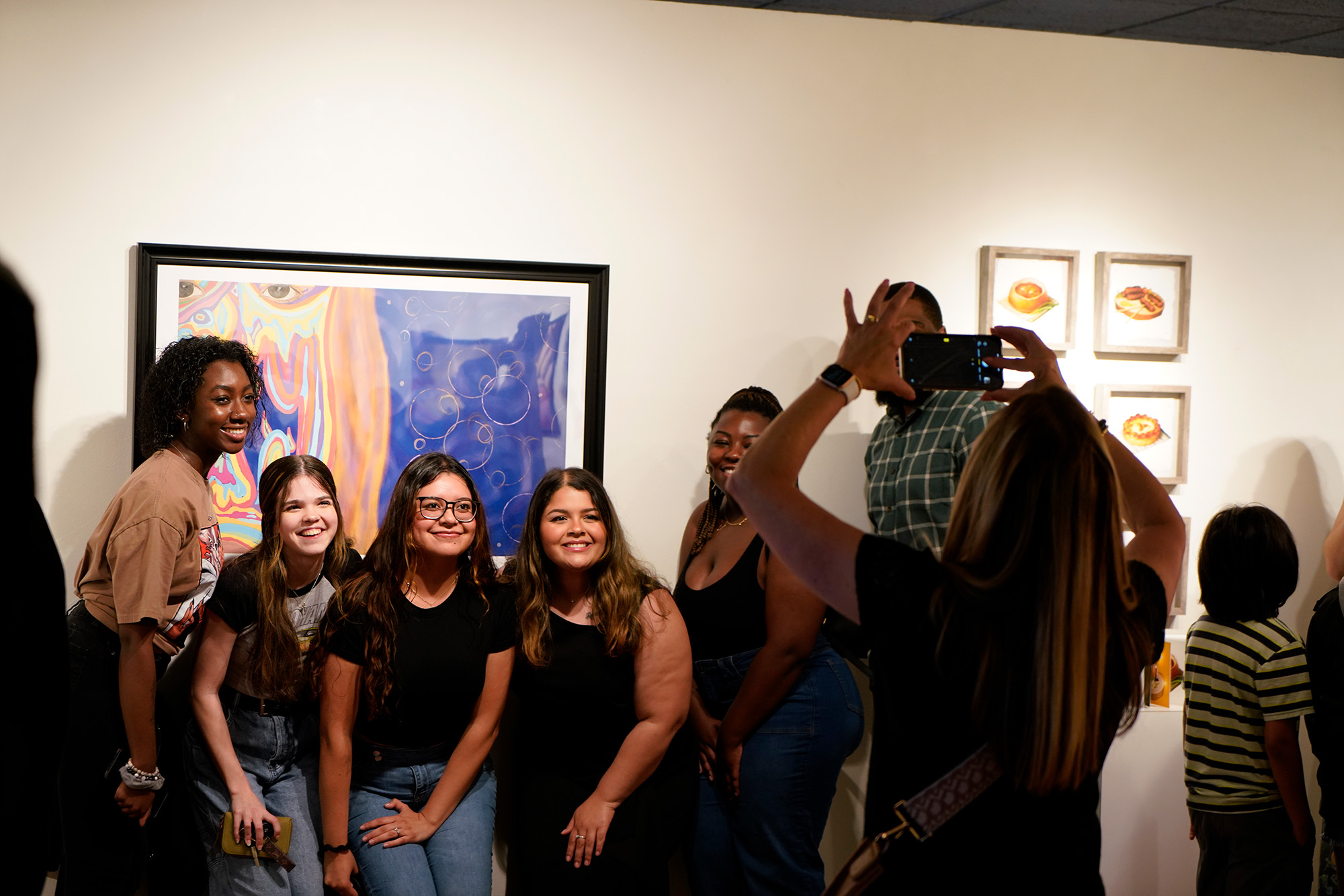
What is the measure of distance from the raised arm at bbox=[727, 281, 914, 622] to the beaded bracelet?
185 centimetres

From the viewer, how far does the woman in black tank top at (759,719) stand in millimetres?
2531

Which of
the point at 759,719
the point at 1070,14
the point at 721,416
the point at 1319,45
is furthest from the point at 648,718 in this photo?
the point at 1319,45

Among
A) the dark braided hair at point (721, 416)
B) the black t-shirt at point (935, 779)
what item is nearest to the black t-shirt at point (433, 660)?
the dark braided hair at point (721, 416)

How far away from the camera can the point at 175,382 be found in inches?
98.3

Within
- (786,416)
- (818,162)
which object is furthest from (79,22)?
(786,416)

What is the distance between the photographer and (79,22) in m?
2.69

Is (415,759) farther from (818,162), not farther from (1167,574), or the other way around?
(818,162)

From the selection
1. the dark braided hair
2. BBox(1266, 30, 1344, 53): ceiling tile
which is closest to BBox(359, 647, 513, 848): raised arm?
the dark braided hair

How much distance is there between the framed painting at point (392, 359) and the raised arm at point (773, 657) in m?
0.73

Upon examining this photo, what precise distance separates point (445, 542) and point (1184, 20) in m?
2.80

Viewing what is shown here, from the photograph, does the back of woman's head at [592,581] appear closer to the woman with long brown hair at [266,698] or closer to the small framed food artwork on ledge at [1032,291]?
the woman with long brown hair at [266,698]

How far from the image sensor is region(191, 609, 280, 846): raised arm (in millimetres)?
2389

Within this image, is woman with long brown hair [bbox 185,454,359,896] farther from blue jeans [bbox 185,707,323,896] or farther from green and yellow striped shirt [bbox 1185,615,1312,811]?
green and yellow striped shirt [bbox 1185,615,1312,811]

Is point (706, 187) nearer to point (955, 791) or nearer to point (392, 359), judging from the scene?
point (392, 359)
